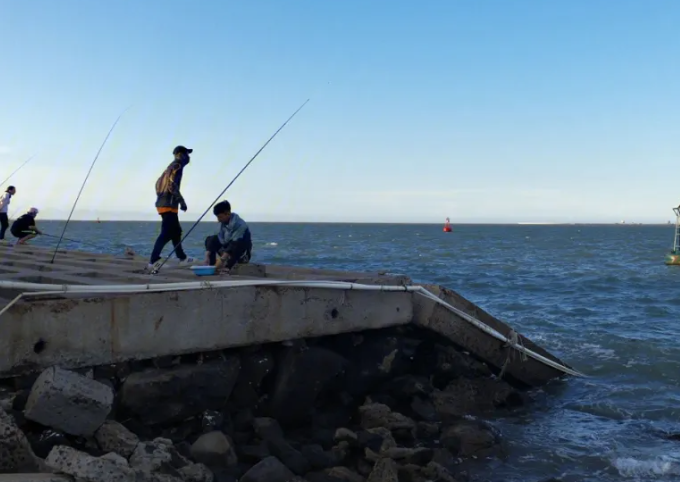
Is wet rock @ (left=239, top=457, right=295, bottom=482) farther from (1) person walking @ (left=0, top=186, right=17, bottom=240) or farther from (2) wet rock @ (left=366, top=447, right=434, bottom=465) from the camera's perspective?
(1) person walking @ (left=0, top=186, right=17, bottom=240)

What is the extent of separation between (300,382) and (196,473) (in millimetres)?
1803

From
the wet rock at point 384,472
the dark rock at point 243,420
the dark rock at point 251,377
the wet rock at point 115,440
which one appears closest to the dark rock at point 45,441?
the wet rock at point 115,440

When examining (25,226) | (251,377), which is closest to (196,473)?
(251,377)

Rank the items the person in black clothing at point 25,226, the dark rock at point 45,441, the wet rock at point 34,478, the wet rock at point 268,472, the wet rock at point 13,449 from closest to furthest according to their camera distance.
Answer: the wet rock at point 34,478, the wet rock at point 13,449, the dark rock at point 45,441, the wet rock at point 268,472, the person in black clothing at point 25,226

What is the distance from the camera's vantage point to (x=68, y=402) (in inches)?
163

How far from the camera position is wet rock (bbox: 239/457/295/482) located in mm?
4719

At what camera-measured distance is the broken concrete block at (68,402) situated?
408cm

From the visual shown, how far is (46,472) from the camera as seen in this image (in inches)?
145

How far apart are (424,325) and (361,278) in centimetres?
90

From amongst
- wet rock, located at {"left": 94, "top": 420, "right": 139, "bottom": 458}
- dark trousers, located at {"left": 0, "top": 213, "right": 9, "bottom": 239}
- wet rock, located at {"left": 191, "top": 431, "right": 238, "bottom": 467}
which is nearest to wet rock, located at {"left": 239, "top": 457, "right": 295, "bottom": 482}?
wet rock, located at {"left": 191, "top": 431, "right": 238, "bottom": 467}

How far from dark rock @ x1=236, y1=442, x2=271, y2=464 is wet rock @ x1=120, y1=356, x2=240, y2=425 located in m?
0.44

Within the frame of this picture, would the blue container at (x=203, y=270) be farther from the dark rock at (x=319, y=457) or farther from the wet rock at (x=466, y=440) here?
the wet rock at (x=466, y=440)

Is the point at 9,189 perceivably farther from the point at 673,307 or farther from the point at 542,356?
the point at 673,307

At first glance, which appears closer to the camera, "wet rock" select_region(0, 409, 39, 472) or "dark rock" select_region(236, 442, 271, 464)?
"wet rock" select_region(0, 409, 39, 472)
